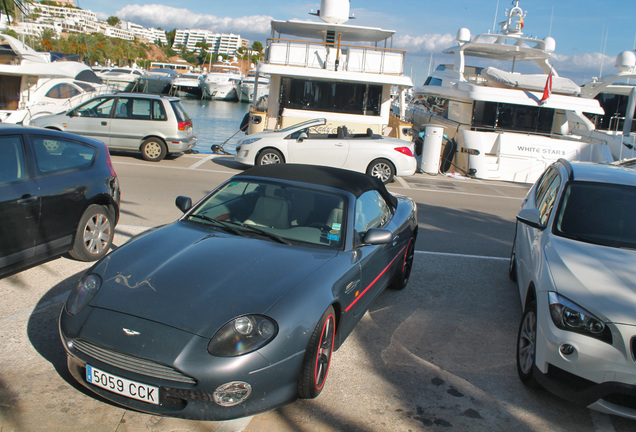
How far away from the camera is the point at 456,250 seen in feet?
25.3

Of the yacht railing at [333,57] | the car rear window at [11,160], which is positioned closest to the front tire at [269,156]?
the yacht railing at [333,57]

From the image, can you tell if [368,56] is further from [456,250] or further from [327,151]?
[456,250]

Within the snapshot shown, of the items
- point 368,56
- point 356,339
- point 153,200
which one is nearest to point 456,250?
point 356,339

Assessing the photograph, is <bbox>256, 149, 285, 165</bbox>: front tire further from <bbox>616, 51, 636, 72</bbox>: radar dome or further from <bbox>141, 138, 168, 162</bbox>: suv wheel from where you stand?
<bbox>616, 51, 636, 72</bbox>: radar dome

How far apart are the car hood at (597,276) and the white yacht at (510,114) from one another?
12124 mm

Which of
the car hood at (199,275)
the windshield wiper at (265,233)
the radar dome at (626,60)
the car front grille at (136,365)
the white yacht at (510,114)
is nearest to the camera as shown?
the car front grille at (136,365)

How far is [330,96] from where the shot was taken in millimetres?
18016

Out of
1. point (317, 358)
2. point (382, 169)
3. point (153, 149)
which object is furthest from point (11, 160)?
point (382, 169)

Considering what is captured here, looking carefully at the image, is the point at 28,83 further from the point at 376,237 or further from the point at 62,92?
the point at 376,237

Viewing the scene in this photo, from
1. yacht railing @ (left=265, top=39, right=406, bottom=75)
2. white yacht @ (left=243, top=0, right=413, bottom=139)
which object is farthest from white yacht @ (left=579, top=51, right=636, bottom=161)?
yacht railing @ (left=265, top=39, right=406, bottom=75)

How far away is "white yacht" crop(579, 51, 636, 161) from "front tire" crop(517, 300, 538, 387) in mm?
14857

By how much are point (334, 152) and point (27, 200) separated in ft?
28.9

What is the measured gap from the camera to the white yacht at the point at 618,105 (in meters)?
17.0

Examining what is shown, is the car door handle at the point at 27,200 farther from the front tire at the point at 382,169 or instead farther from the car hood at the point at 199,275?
the front tire at the point at 382,169
